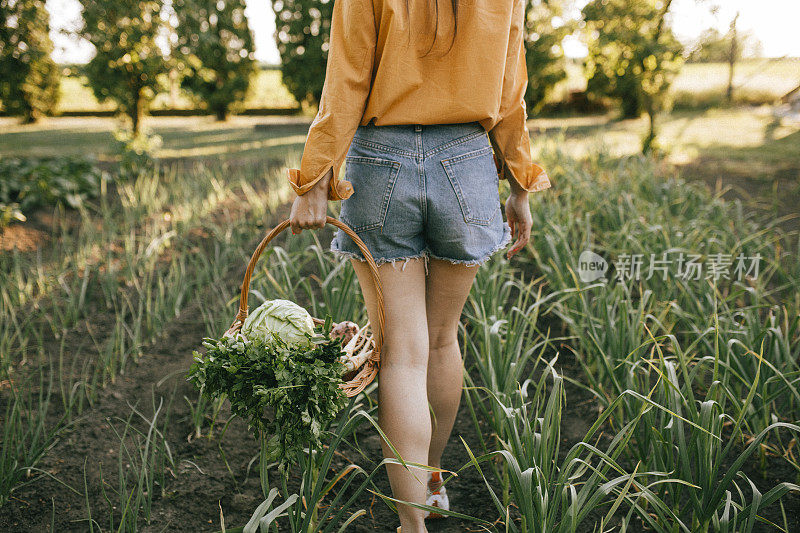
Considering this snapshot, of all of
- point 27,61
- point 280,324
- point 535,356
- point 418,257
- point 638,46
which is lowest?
point 535,356

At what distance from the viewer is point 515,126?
4.98 feet

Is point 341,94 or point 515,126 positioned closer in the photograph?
point 341,94

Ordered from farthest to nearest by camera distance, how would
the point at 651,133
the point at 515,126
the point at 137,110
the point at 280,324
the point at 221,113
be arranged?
1. the point at 221,113
2. the point at 137,110
3. the point at 651,133
4. the point at 515,126
5. the point at 280,324

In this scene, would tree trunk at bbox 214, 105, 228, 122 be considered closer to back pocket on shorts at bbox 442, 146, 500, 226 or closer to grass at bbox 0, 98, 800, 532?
grass at bbox 0, 98, 800, 532

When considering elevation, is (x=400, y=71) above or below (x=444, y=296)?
above

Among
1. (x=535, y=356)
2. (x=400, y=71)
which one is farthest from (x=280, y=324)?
(x=535, y=356)

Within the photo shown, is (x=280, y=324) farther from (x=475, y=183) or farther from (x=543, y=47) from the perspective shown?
(x=543, y=47)

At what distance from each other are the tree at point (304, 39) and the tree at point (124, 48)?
3029 millimetres

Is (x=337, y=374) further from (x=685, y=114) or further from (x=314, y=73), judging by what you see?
(x=685, y=114)

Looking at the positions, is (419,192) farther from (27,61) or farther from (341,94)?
(27,61)

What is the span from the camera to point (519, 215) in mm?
1685

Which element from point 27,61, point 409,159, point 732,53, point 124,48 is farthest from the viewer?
point 732,53

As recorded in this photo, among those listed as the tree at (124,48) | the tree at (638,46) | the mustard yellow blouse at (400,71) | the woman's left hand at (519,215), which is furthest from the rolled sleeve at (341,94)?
the tree at (124,48)

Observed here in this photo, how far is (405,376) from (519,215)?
0.63 meters
